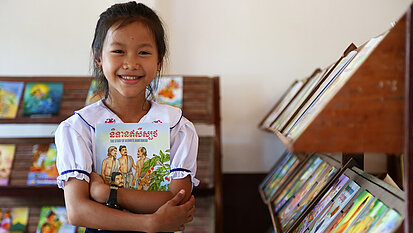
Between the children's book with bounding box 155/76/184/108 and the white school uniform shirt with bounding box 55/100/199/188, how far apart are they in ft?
5.72

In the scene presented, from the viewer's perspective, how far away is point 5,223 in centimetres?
341

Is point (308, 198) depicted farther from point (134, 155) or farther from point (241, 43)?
point (241, 43)

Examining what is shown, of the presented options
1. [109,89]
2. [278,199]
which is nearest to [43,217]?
[278,199]

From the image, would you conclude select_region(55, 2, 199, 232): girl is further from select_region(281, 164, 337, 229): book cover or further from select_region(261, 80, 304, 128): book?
select_region(261, 80, 304, 128): book

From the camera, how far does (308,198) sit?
2.24 meters

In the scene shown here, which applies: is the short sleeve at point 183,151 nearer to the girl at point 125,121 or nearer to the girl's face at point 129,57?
the girl at point 125,121

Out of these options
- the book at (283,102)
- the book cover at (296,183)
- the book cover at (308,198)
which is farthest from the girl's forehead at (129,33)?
the book at (283,102)

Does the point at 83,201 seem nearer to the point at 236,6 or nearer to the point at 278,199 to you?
the point at 278,199

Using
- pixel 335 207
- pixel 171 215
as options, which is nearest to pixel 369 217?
pixel 335 207

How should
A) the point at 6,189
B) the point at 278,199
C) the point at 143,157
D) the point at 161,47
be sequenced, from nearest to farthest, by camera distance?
the point at 143,157, the point at 161,47, the point at 278,199, the point at 6,189

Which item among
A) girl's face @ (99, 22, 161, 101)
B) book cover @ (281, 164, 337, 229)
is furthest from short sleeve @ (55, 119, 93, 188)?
book cover @ (281, 164, 337, 229)

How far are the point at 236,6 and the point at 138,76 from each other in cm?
266

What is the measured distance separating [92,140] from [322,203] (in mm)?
1005

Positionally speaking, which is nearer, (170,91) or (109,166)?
(109,166)
